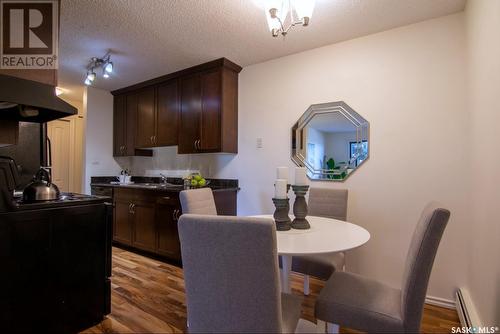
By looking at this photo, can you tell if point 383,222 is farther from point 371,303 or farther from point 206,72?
point 206,72

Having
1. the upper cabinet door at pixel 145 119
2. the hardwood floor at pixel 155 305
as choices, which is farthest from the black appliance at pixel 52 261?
the upper cabinet door at pixel 145 119

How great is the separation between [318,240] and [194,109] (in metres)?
2.37

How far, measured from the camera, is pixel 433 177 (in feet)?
6.86

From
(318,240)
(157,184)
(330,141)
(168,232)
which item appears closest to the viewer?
(318,240)

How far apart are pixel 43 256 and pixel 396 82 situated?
292 centimetres

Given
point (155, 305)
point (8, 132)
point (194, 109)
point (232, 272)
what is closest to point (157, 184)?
point (194, 109)

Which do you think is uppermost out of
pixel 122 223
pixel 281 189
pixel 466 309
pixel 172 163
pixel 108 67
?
pixel 108 67

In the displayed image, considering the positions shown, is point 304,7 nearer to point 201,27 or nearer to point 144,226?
point 201,27

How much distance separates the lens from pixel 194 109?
10.4ft

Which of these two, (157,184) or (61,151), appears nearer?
(157,184)

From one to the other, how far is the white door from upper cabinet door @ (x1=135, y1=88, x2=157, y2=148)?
1.92 metres

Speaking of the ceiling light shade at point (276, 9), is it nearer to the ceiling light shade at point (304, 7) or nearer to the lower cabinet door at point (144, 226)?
the ceiling light shade at point (304, 7)

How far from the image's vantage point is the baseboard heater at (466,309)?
1.59 meters

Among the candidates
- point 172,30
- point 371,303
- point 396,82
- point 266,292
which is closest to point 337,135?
point 396,82
